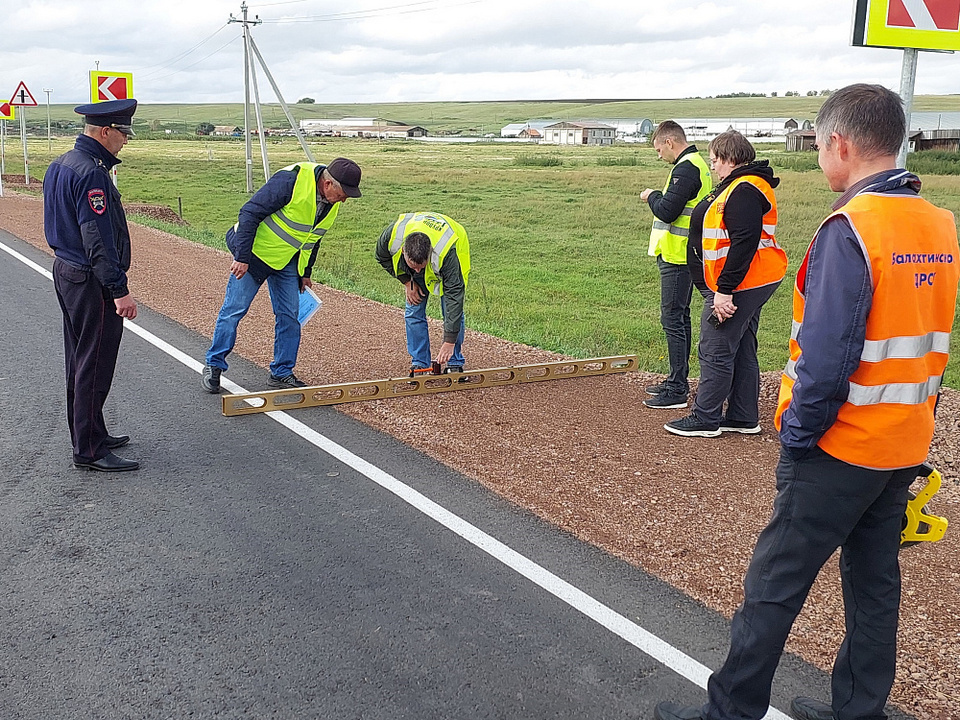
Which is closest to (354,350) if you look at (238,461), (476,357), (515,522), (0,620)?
(476,357)

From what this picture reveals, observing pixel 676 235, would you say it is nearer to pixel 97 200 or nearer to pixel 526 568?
pixel 526 568

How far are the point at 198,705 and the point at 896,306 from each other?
267 cm

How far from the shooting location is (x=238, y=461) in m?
5.39

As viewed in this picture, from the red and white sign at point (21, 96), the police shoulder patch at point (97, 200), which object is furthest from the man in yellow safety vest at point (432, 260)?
the red and white sign at point (21, 96)

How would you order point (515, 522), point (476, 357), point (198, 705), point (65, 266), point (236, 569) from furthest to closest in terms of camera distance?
point (476, 357) < point (65, 266) < point (515, 522) < point (236, 569) < point (198, 705)

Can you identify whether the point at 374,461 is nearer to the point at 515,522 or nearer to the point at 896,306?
the point at 515,522

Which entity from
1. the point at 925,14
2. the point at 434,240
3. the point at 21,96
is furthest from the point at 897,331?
the point at 21,96

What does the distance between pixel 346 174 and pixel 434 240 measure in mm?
820

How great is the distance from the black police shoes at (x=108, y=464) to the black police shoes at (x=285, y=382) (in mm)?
1823

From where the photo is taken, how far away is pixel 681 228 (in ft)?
21.2

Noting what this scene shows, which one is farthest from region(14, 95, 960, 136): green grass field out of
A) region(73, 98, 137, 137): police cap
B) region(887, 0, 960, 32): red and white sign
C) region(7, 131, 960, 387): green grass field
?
region(73, 98, 137, 137): police cap

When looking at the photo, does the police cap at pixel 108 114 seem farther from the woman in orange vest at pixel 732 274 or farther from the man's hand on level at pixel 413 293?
the woman in orange vest at pixel 732 274

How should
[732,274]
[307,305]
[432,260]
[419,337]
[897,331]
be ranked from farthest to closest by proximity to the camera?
[307,305]
[419,337]
[432,260]
[732,274]
[897,331]

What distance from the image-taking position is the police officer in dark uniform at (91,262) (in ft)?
16.2
